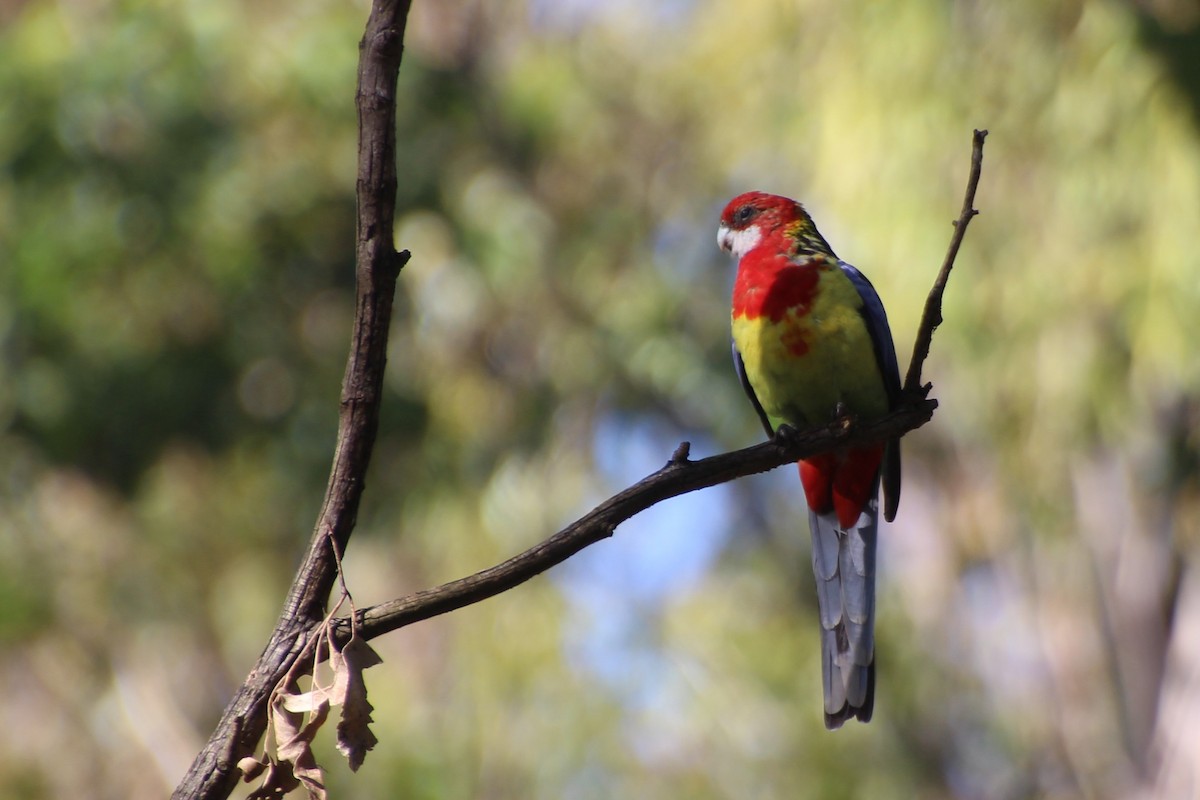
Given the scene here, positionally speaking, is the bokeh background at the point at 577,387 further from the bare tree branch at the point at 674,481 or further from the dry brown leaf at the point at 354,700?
the dry brown leaf at the point at 354,700

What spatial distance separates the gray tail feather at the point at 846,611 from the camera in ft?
10.5

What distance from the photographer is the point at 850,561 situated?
370 cm

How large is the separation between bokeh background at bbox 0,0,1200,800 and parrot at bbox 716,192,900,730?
2.81m

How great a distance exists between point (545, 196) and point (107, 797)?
6270mm

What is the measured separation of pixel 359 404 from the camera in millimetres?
2068

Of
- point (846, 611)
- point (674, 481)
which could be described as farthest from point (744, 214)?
point (674, 481)

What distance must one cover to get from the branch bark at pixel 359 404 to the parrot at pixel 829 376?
178cm

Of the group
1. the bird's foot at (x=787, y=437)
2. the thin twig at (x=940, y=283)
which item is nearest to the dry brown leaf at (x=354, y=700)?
the bird's foot at (x=787, y=437)

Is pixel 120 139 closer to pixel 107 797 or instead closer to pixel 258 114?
pixel 258 114

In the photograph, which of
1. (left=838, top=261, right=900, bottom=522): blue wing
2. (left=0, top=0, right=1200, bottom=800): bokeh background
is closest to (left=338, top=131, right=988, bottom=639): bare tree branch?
(left=838, top=261, right=900, bottom=522): blue wing

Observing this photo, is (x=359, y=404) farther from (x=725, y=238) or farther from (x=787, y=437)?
(x=725, y=238)

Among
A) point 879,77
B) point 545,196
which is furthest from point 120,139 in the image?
point 879,77

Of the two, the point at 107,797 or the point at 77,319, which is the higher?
the point at 77,319

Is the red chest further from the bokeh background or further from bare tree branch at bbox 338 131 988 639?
the bokeh background
